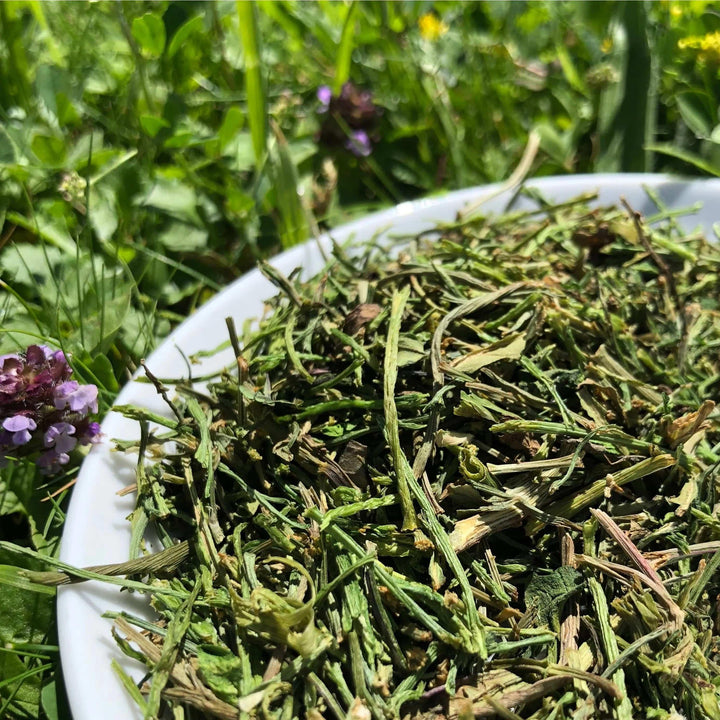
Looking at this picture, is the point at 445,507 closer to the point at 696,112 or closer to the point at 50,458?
the point at 50,458

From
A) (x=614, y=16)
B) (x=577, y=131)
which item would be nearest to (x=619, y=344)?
(x=577, y=131)

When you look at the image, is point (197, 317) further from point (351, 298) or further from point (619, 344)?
point (619, 344)

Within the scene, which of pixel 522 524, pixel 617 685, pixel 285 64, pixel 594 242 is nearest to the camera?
pixel 617 685

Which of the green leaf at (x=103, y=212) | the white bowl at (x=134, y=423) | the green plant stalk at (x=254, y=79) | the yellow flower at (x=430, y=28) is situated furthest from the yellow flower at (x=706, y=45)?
the green leaf at (x=103, y=212)

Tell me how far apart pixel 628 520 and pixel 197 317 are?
1.82 ft

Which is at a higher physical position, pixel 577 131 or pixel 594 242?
pixel 577 131

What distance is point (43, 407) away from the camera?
0.89 meters

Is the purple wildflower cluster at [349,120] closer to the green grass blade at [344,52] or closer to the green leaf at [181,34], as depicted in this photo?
the green grass blade at [344,52]

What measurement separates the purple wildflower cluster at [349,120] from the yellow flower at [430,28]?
0.89 feet

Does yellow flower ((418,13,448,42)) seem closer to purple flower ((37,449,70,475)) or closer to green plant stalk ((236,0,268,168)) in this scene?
green plant stalk ((236,0,268,168))

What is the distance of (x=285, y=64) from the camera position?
5.58 ft

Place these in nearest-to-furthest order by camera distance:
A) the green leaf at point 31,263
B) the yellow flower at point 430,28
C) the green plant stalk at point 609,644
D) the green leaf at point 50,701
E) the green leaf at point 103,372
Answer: the green plant stalk at point 609,644
the green leaf at point 50,701
the green leaf at point 103,372
the green leaf at point 31,263
the yellow flower at point 430,28

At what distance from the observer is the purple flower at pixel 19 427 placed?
0.85m

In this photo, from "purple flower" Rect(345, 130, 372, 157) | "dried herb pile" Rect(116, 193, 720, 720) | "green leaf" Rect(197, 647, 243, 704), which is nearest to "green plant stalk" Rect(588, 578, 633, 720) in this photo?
"dried herb pile" Rect(116, 193, 720, 720)
